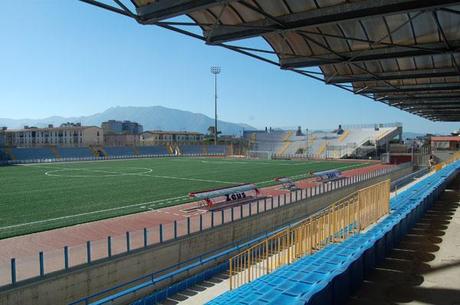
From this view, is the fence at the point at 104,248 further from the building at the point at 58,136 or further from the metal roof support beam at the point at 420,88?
the building at the point at 58,136

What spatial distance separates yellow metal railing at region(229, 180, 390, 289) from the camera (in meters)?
11.0

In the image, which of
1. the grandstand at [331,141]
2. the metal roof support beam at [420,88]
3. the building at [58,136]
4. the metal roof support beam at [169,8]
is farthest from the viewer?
the building at [58,136]

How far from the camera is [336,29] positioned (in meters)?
11.9

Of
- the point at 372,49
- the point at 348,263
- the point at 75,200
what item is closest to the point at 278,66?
the point at 372,49

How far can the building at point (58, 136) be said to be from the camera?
89.9m

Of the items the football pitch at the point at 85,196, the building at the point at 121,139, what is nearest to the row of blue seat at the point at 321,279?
the football pitch at the point at 85,196

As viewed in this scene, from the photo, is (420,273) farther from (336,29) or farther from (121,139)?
(121,139)

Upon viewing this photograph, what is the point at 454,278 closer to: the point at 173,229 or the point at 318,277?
the point at 318,277

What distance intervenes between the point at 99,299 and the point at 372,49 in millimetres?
11599

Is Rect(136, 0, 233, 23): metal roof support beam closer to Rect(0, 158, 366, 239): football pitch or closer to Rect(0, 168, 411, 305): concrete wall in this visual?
Rect(0, 168, 411, 305): concrete wall

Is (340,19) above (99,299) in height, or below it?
above

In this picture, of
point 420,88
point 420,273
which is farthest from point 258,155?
point 420,273

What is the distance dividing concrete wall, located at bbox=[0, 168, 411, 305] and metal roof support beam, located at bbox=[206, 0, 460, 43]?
6830mm

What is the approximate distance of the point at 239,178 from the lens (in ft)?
109
